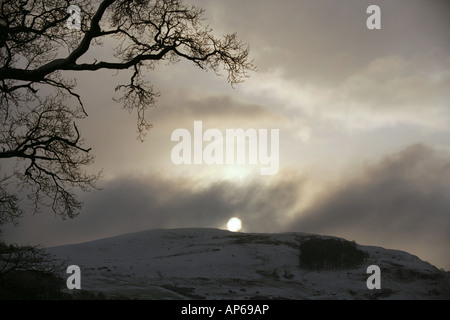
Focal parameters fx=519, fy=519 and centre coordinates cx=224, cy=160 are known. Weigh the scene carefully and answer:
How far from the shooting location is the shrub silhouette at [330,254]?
1566 inches

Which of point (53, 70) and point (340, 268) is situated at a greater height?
point (53, 70)

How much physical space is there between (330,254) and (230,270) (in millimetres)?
9939

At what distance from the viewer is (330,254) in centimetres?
4172

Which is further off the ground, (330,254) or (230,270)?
(330,254)

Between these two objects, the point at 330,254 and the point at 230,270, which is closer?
the point at 230,270

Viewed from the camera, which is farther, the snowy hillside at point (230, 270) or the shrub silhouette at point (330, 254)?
the shrub silhouette at point (330, 254)

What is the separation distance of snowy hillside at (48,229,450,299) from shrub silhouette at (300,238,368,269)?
56 centimetres

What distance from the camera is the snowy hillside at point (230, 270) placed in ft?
87.9

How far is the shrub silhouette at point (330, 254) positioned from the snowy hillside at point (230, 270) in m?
0.56

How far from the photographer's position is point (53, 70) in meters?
15.5
